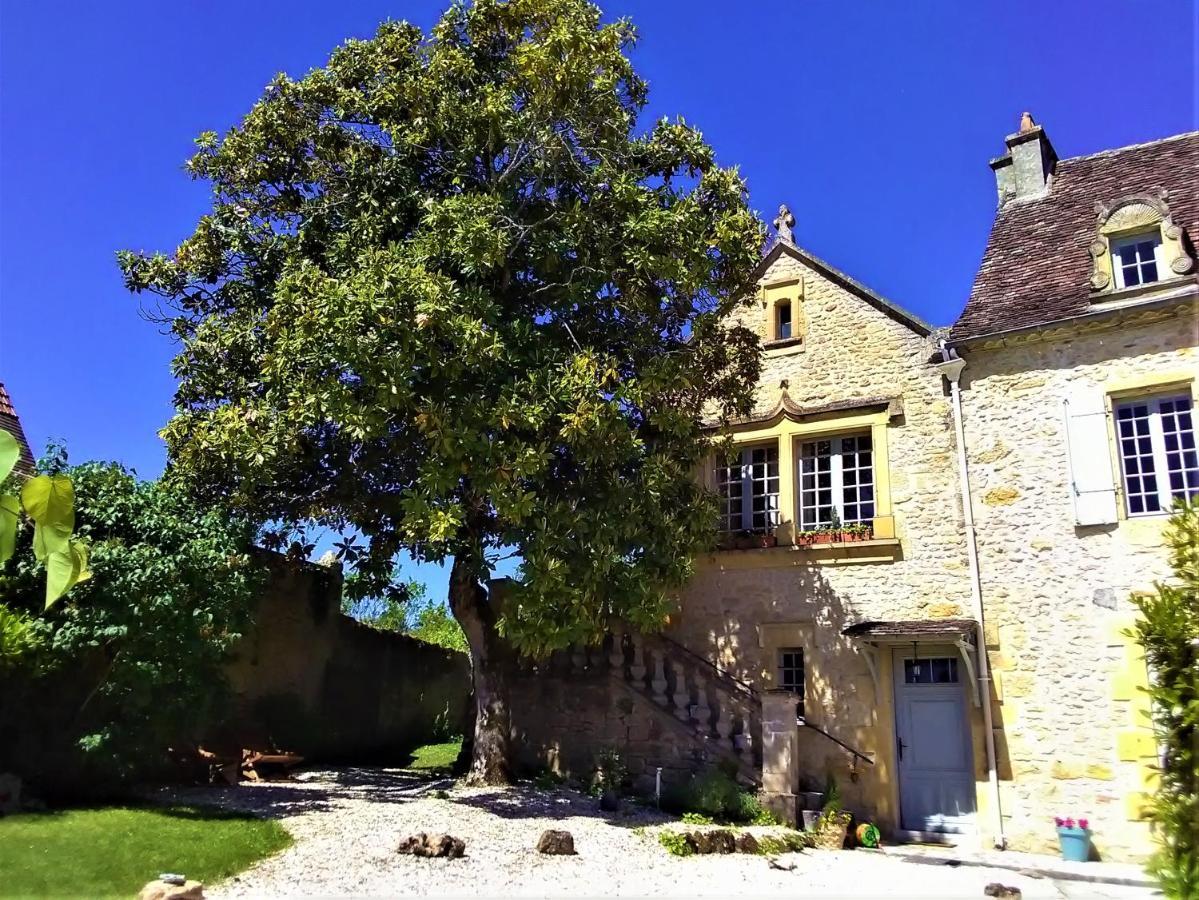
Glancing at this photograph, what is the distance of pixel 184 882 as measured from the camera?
6.24m

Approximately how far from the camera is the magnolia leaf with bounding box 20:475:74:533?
4.26ft

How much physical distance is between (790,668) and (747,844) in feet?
12.0

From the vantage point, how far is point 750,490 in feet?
45.0

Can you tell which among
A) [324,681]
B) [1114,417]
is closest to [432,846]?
[324,681]

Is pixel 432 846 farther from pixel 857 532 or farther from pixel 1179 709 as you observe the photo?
pixel 857 532

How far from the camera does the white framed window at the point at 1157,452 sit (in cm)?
1045

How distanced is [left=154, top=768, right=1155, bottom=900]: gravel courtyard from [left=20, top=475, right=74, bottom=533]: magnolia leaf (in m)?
6.67

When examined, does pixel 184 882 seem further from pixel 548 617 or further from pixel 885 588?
pixel 885 588

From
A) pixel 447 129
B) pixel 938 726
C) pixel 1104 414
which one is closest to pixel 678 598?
pixel 938 726

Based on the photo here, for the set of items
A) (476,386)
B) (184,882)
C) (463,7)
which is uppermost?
(463,7)

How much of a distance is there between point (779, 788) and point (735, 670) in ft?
7.30

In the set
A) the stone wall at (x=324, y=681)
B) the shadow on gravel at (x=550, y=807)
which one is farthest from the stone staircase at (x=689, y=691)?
the stone wall at (x=324, y=681)

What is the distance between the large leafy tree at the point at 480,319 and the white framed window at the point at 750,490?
64.3 inches

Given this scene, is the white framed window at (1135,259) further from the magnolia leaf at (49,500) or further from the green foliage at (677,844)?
the magnolia leaf at (49,500)
